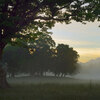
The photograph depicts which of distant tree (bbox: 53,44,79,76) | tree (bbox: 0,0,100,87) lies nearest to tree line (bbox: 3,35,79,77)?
distant tree (bbox: 53,44,79,76)

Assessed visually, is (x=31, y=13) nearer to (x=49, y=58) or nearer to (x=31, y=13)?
(x=31, y=13)

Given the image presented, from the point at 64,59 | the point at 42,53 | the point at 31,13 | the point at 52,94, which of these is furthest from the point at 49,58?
the point at 52,94

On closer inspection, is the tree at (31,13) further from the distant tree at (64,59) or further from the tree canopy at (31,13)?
the distant tree at (64,59)

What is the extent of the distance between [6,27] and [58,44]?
191ft

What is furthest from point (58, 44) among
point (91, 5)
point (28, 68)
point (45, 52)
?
point (91, 5)

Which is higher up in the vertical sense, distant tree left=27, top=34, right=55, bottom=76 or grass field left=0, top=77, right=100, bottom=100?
distant tree left=27, top=34, right=55, bottom=76

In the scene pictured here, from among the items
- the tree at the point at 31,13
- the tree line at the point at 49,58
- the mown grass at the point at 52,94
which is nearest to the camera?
the mown grass at the point at 52,94

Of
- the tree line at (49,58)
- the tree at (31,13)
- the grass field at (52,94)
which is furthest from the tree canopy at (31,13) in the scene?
the tree line at (49,58)

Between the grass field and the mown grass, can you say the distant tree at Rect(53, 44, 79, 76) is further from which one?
the mown grass

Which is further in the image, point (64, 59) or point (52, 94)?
point (64, 59)

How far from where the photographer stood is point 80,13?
69.6ft

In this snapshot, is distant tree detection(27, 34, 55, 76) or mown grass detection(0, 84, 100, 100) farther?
distant tree detection(27, 34, 55, 76)

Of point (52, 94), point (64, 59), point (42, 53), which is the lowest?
point (52, 94)

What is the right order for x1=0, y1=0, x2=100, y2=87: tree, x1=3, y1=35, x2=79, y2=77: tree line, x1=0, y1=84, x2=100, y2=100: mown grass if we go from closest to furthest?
x1=0, y1=84, x2=100, y2=100: mown grass < x1=0, y1=0, x2=100, y2=87: tree < x1=3, y1=35, x2=79, y2=77: tree line
